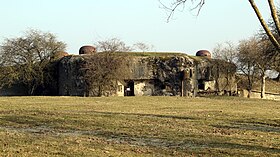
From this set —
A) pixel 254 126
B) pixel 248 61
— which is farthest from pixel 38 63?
pixel 254 126

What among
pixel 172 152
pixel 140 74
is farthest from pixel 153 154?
pixel 140 74

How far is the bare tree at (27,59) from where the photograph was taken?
60328 mm

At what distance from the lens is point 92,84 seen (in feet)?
180

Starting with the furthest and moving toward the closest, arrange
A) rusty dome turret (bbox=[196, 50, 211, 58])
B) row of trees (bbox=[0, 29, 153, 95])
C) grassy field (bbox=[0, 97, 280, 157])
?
rusty dome turret (bbox=[196, 50, 211, 58]) < row of trees (bbox=[0, 29, 153, 95]) < grassy field (bbox=[0, 97, 280, 157])

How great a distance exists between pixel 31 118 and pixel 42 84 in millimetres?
42514

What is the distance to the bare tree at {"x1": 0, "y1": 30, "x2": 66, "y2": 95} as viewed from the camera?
60328 millimetres

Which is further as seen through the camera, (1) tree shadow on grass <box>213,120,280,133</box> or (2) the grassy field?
(1) tree shadow on grass <box>213,120,280,133</box>

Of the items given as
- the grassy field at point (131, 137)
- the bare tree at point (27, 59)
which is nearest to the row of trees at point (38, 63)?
the bare tree at point (27, 59)

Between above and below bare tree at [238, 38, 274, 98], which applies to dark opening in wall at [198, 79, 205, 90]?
below

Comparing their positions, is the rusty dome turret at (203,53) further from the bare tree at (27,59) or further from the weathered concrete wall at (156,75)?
the bare tree at (27,59)

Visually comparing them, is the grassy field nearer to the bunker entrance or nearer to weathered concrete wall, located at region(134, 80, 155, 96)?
weathered concrete wall, located at region(134, 80, 155, 96)

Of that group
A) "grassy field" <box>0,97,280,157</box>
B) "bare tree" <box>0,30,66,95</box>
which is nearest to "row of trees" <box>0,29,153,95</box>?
"bare tree" <box>0,30,66,95</box>

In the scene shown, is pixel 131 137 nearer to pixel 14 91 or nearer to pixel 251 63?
pixel 251 63

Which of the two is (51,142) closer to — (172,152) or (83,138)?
(83,138)
